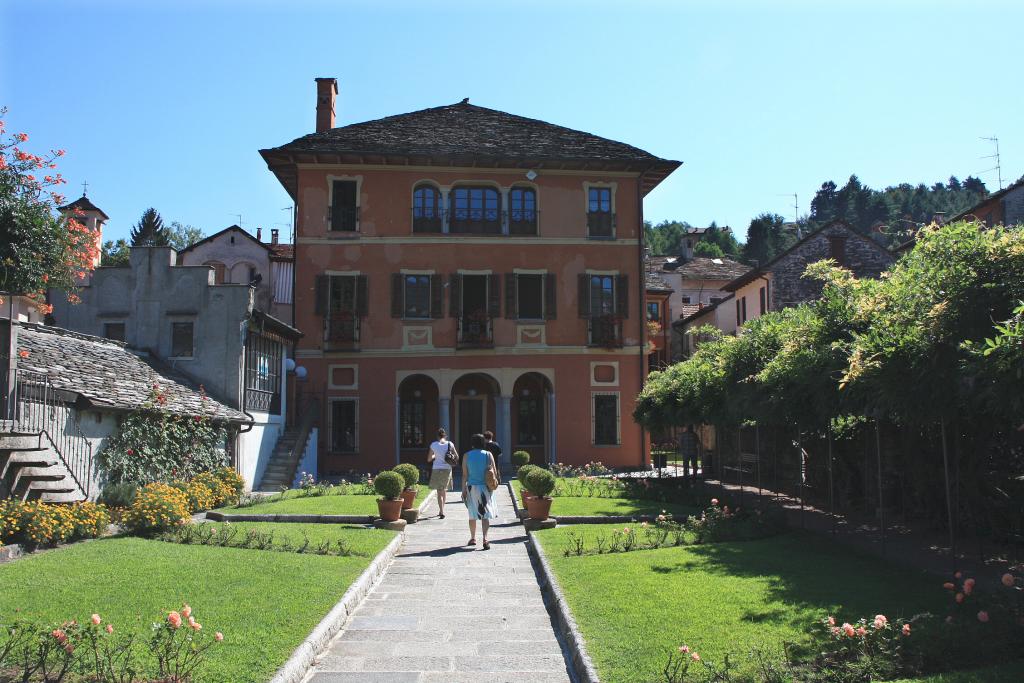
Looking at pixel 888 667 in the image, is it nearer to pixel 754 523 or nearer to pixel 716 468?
pixel 754 523

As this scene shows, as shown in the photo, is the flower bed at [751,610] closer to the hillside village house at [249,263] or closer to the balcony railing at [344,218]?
the balcony railing at [344,218]

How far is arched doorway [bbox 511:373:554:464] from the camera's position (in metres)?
32.4

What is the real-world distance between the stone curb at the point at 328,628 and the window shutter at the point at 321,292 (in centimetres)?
1899

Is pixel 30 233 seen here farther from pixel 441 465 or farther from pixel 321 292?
pixel 321 292

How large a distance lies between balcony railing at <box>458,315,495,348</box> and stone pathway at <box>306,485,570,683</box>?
16908 millimetres

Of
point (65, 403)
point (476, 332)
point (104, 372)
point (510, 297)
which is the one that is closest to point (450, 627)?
point (65, 403)

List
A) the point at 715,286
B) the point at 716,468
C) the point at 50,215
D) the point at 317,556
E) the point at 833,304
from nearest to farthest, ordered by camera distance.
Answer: the point at 50,215
the point at 317,556
the point at 833,304
the point at 716,468
the point at 715,286

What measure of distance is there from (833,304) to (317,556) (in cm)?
890

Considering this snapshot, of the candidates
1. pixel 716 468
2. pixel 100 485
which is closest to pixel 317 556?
pixel 100 485

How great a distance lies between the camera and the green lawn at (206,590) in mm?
6812

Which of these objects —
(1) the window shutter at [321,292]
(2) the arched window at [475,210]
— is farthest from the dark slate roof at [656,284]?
(1) the window shutter at [321,292]

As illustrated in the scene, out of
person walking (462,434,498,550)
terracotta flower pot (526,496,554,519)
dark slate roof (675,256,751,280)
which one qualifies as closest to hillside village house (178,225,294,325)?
terracotta flower pot (526,496,554,519)

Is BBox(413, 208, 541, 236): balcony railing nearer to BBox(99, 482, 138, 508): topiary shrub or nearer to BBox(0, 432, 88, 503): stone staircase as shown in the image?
BBox(99, 482, 138, 508): topiary shrub

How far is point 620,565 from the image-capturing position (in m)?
10.7
